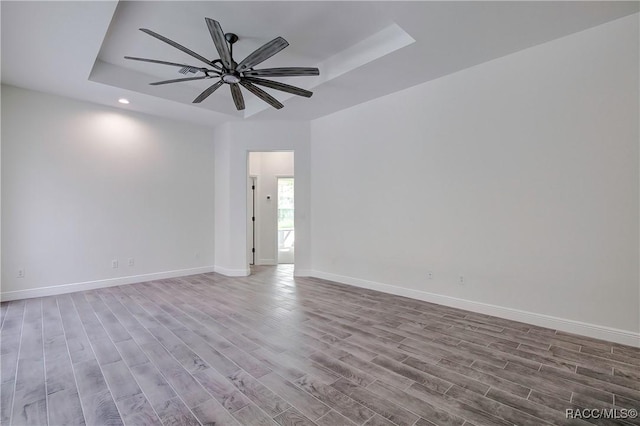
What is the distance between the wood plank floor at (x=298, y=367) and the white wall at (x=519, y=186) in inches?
17.6

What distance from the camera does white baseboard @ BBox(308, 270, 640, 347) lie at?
2.81 meters

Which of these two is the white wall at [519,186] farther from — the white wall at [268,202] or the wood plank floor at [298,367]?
the white wall at [268,202]

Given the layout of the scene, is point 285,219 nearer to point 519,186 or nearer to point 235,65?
point 235,65

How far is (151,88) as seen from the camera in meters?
4.52

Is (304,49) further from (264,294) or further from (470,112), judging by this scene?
(264,294)

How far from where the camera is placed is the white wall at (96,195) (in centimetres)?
429

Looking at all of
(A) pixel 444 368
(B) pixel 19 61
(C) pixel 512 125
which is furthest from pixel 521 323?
(B) pixel 19 61

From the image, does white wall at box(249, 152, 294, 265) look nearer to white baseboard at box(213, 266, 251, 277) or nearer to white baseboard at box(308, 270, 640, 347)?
white baseboard at box(213, 266, 251, 277)

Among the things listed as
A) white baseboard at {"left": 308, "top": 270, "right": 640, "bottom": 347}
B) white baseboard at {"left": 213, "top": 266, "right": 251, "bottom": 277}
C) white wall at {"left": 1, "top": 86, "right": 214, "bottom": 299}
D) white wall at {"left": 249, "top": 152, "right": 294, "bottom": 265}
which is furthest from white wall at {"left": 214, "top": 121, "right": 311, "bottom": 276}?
white baseboard at {"left": 308, "top": 270, "right": 640, "bottom": 347}

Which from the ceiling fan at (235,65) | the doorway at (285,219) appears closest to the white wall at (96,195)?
the doorway at (285,219)

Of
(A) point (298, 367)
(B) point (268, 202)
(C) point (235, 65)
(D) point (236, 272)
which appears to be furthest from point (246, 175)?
(A) point (298, 367)

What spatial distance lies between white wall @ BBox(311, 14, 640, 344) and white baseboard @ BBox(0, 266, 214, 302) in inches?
142

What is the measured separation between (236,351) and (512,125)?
3.81 metres

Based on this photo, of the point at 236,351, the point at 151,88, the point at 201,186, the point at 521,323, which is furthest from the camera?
the point at 201,186
